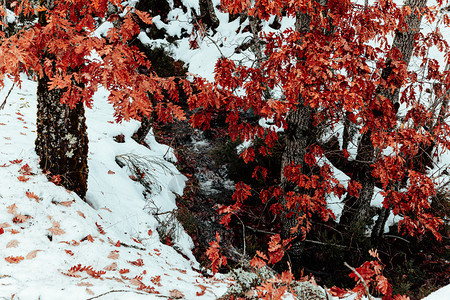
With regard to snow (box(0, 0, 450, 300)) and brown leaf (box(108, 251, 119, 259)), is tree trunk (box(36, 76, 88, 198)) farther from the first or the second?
brown leaf (box(108, 251, 119, 259))

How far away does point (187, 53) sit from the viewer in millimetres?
11586

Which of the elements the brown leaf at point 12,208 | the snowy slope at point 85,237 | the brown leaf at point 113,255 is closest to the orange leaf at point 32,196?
the snowy slope at point 85,237

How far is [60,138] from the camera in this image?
3.55 meters

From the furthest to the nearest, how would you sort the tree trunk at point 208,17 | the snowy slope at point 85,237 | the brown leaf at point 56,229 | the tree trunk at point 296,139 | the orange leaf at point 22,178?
the tree trunk at point 208,17 → the tree trunk at point 296,139 → the orange leaf at point 22,178 → the brown leaf at point 56,229 → the snowy slope at point 85,237

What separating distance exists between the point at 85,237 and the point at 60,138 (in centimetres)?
129

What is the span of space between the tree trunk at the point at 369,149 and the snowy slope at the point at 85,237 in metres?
3.25

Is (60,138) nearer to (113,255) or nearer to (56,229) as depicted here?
(56,229)

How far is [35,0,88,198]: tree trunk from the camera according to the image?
341 cm

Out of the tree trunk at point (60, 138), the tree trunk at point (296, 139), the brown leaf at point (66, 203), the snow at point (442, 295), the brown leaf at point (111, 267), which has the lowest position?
the brown leaf at point (111, 267)

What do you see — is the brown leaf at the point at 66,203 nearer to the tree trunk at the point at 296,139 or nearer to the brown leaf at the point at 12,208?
the brown leaf at the point at 12,208

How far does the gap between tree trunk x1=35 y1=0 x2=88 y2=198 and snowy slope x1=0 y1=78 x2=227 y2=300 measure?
0.61 feet

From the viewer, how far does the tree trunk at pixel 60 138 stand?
3.41m

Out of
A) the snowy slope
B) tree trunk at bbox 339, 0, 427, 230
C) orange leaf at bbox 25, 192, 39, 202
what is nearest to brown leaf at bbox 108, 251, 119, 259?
the snowy slope

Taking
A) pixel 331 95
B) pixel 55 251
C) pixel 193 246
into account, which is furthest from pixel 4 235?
pixel 331 95
